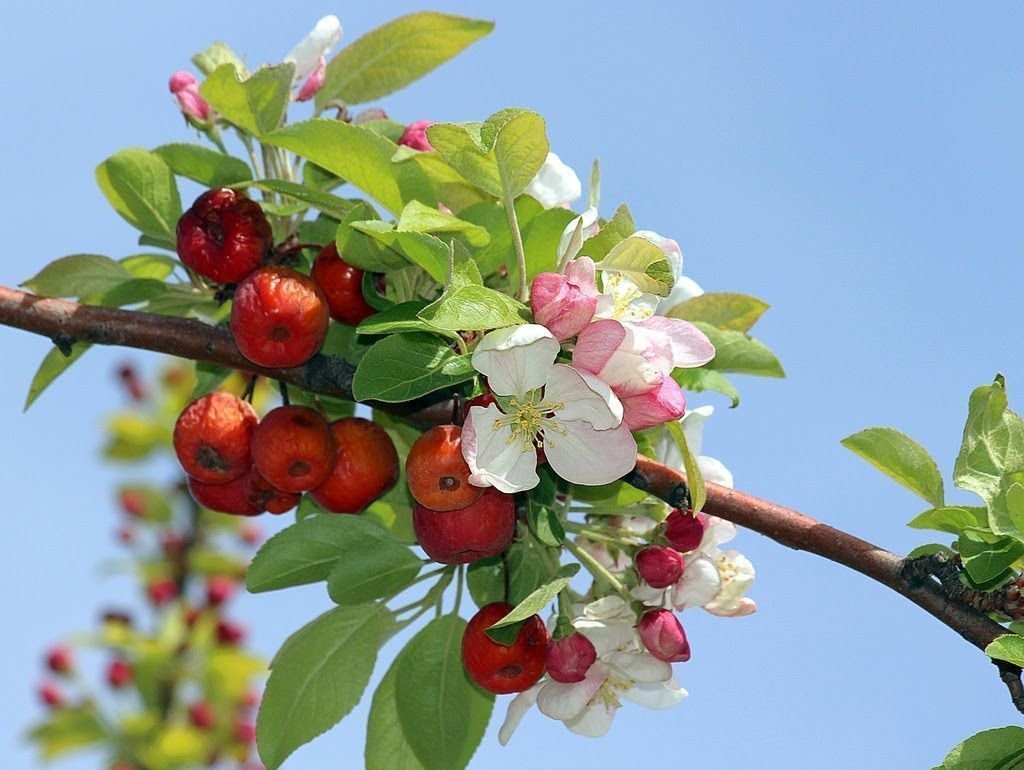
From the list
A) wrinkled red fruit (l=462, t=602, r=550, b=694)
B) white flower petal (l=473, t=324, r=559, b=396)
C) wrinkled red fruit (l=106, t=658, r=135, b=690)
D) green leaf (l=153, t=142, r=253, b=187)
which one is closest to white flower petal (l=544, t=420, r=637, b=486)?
white flower petal (l=473, t=324, r=559, b=396)

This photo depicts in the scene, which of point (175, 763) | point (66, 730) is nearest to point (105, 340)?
point (175, 763)

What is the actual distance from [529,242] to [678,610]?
24.9 inches

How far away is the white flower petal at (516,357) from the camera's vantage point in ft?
5.04

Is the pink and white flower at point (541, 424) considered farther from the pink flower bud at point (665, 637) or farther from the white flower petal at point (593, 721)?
the white flower petal at point (593, 721)

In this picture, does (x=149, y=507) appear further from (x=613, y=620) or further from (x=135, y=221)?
(x=613, y=620)

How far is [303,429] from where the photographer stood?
1975mm

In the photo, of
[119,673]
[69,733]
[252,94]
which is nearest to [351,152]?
[252,94]

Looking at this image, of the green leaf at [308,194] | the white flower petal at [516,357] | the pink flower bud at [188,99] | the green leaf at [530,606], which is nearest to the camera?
the white flower petal at [516,357]

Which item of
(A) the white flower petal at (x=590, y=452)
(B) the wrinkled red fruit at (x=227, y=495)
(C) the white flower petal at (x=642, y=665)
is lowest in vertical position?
(C) the white flower petal at (x=642, y=665)

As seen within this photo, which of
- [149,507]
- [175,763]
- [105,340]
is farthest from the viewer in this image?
[149,507]

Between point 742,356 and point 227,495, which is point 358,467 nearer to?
point 227,495

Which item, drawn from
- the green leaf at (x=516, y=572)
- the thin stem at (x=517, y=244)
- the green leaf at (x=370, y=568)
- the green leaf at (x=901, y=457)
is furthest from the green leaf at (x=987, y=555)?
the green leaf at (x=370, y=568)

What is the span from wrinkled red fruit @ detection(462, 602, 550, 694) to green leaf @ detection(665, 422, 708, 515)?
356mm

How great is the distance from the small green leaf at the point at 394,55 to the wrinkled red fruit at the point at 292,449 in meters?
0.62
